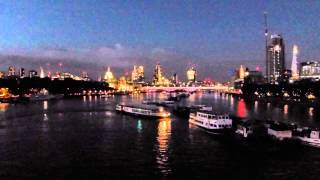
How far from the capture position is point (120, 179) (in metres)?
18.9

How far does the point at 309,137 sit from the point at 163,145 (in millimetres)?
8335

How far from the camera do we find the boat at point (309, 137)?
25.8 metres

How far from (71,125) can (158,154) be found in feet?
50.0

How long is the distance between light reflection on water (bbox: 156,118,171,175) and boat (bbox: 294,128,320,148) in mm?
7755

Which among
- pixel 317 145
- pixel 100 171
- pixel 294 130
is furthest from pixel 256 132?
pixel 100 171

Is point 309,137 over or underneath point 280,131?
underneath

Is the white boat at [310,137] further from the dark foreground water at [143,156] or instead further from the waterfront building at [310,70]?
the waterfront building at [310,70]

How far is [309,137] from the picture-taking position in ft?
87.0

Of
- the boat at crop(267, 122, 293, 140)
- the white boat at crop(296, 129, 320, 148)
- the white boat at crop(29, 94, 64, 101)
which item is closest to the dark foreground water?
the white boat at crop(296, 129, 320, 148)

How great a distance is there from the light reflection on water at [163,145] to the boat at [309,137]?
7755 mm

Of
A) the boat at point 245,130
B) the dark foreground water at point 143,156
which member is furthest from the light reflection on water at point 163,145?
the boat at point 245,130

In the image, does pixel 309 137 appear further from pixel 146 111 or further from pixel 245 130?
pixel 146 111

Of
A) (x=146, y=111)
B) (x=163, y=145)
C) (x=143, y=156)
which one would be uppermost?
(x=146, y=111)

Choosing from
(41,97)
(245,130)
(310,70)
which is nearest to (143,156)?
(245,130)
